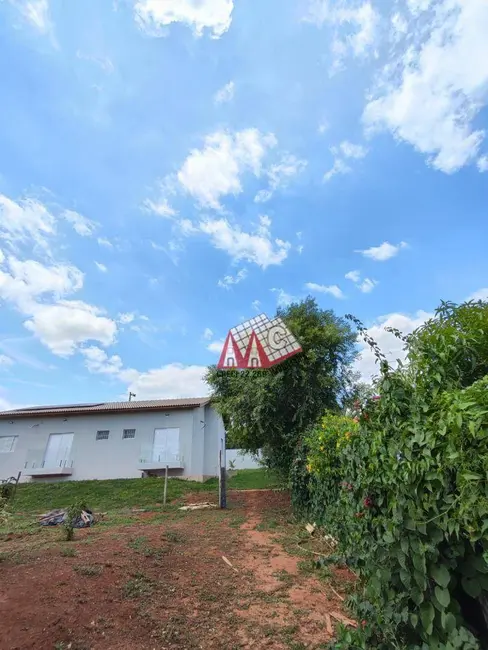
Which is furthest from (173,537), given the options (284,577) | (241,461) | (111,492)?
(241,461)

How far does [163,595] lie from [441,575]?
3.16 meters

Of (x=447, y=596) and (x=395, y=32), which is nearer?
(x=447, y=596)

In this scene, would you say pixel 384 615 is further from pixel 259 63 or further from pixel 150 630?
pixel 259 63

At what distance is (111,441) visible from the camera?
17.2m

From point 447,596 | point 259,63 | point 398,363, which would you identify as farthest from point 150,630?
point 259,63

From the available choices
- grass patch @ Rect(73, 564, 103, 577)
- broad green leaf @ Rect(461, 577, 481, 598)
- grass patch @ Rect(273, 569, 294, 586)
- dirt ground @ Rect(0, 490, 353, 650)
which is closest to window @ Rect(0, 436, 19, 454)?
dirt ground @ Rect(0, 490, 353, 650)

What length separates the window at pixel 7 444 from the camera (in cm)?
1745

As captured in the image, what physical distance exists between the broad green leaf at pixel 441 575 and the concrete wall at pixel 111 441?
1637 cm

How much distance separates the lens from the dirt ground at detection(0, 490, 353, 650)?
9.00 ft

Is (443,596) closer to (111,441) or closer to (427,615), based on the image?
(427,615)

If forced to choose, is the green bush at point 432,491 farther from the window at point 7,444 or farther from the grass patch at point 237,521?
the window at point 7,444

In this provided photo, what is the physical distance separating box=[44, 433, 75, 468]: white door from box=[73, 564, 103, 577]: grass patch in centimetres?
1545

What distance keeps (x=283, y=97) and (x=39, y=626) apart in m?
9.55

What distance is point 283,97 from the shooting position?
24.9 ft
